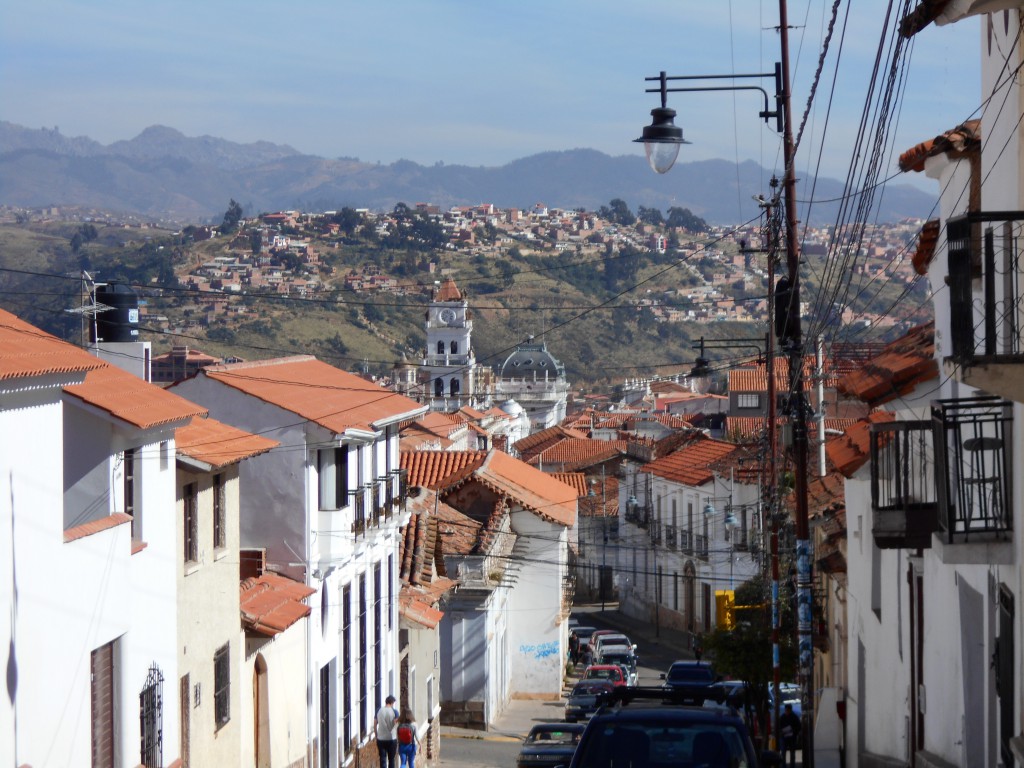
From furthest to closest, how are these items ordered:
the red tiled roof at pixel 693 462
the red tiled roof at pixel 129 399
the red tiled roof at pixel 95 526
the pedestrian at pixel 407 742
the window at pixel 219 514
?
1. the red tiled roof at pixel 693 462
2. the pedestrian at pixel 407 742
3. the window at pixel 219 514
4. the red tiled roof at pixel 129 399
5. the red tiled roof at pixel 95 526

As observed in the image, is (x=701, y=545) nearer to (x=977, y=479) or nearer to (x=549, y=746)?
(x=549, y=746)

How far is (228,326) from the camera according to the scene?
161375 millimetres

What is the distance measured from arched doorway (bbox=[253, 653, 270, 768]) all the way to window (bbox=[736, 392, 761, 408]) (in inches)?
2465

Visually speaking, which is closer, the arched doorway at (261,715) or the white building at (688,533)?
the arched doorway at (261,715)

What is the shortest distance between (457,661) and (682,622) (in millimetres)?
22248

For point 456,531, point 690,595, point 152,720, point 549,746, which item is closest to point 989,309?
point 152,720

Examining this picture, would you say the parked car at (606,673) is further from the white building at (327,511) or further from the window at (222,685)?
the window at (222,685)

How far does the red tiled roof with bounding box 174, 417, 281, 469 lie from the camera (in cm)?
1662

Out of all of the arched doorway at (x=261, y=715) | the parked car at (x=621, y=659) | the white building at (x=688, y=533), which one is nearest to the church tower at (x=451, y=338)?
the white building at (x=688, y=533)

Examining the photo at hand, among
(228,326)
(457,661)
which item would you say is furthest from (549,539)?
(228,326)

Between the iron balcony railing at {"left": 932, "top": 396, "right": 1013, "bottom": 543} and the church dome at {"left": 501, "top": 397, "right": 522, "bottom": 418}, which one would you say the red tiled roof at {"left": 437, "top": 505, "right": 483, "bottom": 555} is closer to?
the iron balcony railing at {"left": 932, "top": 396, "right": 1013, "bottom": 543}

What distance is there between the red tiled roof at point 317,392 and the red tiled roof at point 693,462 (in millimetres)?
23857

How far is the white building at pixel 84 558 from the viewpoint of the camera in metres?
11.7

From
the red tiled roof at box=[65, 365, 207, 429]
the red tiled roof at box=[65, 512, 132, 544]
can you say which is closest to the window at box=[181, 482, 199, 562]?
the red tiled roof at box=[65, 365, 207, 429]
